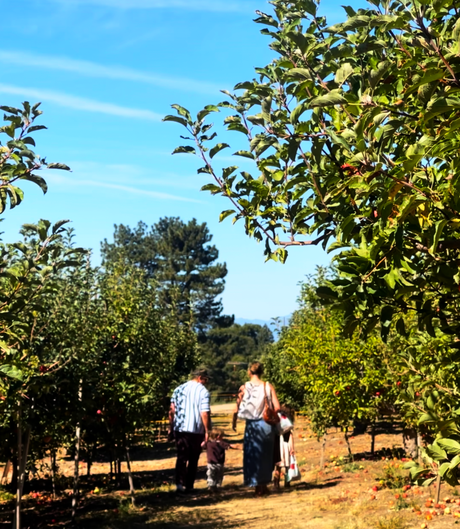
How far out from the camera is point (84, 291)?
8.41m

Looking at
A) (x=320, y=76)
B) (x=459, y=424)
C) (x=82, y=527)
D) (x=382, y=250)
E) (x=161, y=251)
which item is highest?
(x=161, y=251)

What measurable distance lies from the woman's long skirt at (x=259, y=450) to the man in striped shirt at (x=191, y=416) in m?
0.67

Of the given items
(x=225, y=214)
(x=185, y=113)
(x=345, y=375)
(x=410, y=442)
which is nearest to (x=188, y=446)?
(x=345, y=375)

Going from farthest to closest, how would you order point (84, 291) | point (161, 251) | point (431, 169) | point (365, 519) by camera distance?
1. point (161, 251)
2. point (84, 291)
3. point (365, 519)
4. point (431, 169)

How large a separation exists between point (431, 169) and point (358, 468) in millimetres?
10768

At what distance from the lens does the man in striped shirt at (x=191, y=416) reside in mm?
9430

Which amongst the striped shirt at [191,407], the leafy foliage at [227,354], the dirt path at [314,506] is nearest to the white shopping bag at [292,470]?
the dirt path at [314,506]

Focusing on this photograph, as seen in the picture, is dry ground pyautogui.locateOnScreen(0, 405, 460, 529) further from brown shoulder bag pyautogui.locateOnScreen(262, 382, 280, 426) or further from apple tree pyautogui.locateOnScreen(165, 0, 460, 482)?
apple tree pyautogui.locateOnScreen(165, 0, 460, 482)

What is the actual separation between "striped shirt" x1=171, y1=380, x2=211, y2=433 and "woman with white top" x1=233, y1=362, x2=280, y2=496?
1.94 ft

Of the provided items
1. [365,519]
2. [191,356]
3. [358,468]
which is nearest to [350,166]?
[365,519]

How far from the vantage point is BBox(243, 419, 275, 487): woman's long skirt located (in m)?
9.00

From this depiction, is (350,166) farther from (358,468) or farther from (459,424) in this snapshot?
(358,468)

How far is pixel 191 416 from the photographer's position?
952 centimetres

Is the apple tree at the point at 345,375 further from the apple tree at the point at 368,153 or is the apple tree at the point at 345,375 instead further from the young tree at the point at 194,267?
the young tree at the point at 194,267
